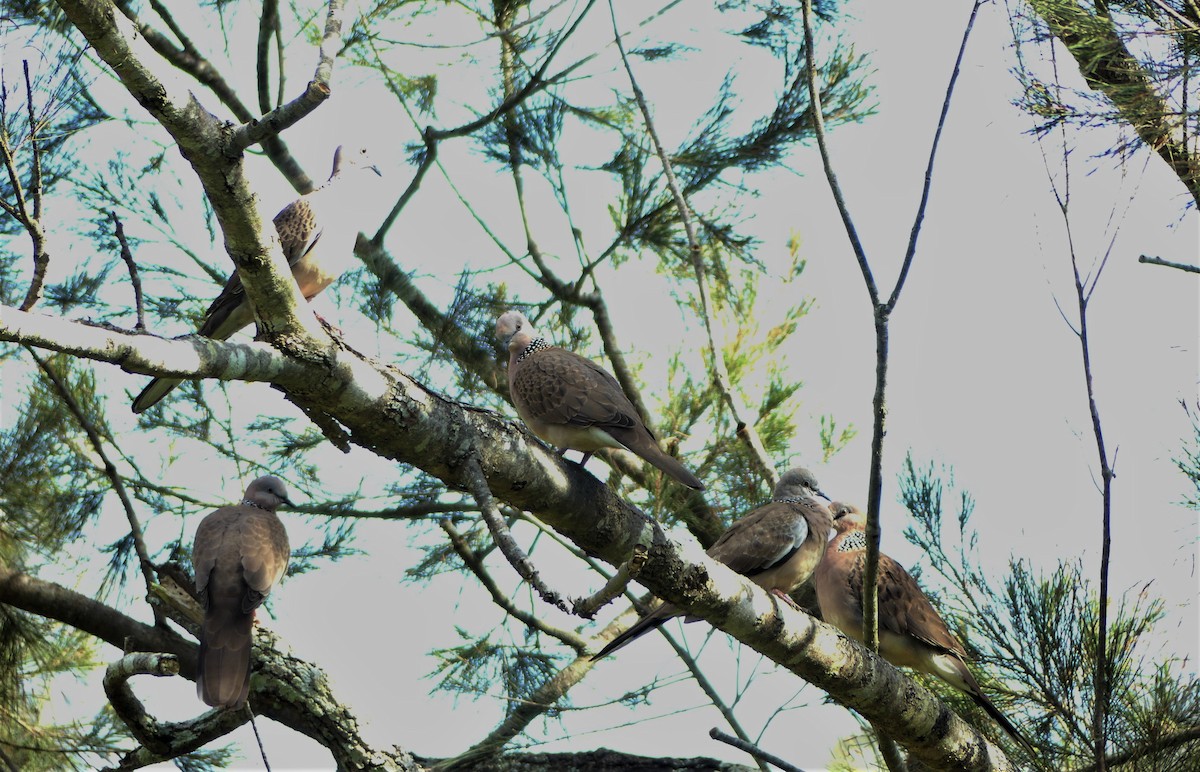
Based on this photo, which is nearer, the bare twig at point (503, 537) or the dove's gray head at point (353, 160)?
the bare twig at point (503, 537)

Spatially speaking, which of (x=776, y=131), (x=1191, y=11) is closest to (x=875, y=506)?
(x=1191, y=11)

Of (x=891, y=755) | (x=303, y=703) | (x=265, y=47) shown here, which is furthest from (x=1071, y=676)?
(x=265, y=47)

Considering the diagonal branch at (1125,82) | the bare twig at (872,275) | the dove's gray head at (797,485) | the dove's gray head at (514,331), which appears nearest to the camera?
the bare twig at (872,275)

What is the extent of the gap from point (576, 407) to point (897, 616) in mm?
1127

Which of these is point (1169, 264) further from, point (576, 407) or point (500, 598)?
point (500, 598)

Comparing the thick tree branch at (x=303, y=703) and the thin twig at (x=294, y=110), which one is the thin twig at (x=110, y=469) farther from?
the thin twig at (x=294, y=110)

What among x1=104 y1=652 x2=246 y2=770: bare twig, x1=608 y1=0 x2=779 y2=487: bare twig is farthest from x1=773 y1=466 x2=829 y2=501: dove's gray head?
x1=104 y1=652 x2=246 y2=770: bare twig

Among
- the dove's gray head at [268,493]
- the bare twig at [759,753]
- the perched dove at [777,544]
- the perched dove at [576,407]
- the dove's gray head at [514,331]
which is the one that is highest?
the dove's gray head at [514,331]

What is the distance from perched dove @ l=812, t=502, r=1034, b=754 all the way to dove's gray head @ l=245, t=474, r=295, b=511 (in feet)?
5.98

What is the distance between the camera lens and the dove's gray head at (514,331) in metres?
3.63

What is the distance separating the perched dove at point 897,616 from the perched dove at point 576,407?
709 mm

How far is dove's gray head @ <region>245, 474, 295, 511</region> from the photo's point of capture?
402 cm

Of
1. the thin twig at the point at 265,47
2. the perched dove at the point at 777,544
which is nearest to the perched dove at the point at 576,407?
the perched dove at the point at 777,544

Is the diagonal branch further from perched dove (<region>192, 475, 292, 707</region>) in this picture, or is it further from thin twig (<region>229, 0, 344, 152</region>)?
perched dove (<region>192, 475, 292, 707</region>)
